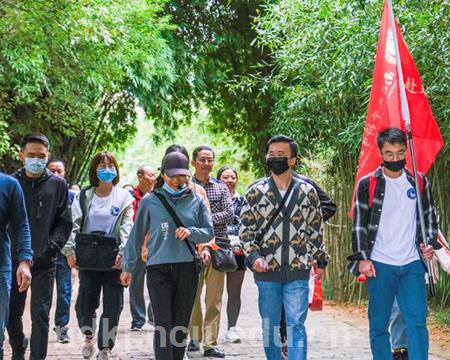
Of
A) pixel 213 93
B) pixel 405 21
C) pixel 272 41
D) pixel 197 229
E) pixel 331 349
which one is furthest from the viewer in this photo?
pixel 213 93

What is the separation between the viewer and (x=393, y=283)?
6.70m

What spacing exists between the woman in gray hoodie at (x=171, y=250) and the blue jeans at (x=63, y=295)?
268cm

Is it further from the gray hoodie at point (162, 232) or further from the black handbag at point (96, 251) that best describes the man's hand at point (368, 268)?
the black handbag at point (96, 251)

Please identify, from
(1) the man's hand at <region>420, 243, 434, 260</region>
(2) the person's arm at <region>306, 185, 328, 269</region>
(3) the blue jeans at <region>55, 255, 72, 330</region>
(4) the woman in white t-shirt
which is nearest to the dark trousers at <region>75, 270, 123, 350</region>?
(4) the woman in white t-shirt

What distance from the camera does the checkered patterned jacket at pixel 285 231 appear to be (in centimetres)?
698

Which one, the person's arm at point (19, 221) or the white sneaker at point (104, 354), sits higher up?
the person's arm at point (19, 221)

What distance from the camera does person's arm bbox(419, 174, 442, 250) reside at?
6.67 meters

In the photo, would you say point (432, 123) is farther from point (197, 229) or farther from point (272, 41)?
point (272, 41)

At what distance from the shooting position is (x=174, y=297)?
743cm

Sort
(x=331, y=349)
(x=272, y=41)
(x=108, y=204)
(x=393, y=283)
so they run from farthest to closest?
(x=272, y=41) → (x=331, y=349) → (x=108, y=204) → (x=393, y=283)

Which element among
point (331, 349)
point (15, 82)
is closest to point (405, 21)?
point (331, 349)

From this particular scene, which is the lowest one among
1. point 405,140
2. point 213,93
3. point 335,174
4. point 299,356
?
point 299,356

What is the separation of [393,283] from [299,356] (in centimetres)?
87

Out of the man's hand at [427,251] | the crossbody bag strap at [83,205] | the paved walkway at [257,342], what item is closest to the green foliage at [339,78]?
the paved walkway at [257,342]
